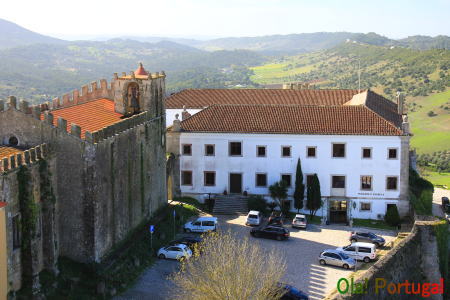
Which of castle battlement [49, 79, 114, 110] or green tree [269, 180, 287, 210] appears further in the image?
green tree [269, 180, 287, 210]

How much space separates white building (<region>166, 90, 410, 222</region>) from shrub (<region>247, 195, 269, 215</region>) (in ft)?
5.13

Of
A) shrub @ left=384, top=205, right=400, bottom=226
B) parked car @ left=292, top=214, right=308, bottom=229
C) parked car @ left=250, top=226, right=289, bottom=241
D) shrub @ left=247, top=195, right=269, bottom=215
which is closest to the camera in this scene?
parked car @ left=250, top=226, right=289, bottom=241

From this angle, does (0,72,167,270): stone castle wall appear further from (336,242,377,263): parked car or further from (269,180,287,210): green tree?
(269,180,287,210): green tree

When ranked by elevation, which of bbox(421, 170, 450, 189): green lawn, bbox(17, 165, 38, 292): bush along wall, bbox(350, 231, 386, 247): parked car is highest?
bbox(17, 165, 38, 292): bush along wall

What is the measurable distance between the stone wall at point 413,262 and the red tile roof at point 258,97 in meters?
27.8

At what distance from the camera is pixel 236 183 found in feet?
191

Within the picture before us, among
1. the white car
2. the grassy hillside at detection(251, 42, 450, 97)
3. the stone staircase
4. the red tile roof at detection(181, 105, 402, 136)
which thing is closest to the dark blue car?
the white car

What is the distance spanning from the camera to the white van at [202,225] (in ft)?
160

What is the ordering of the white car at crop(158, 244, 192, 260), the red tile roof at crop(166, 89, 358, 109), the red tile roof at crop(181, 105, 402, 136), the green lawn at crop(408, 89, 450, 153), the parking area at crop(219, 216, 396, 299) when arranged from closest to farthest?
the parking area at crop(219, 216, 396, 299) → the white car at crop(158, 244, 192, 260) → the red tile roof at crop(181, 105, 402, 136) → the red tile roof at crop(166, 89, 358, 109) → the green lawn at crop(408, 89, 450, 153)

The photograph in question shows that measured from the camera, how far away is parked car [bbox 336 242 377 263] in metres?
44.8

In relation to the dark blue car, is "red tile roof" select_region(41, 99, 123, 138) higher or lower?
higher

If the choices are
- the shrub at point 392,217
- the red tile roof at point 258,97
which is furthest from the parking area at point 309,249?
the red tile roof at point 258,97

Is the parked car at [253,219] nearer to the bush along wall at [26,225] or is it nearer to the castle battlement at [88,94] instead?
the castle battlement at [88,94]

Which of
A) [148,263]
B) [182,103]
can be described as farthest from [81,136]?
[182,103]
